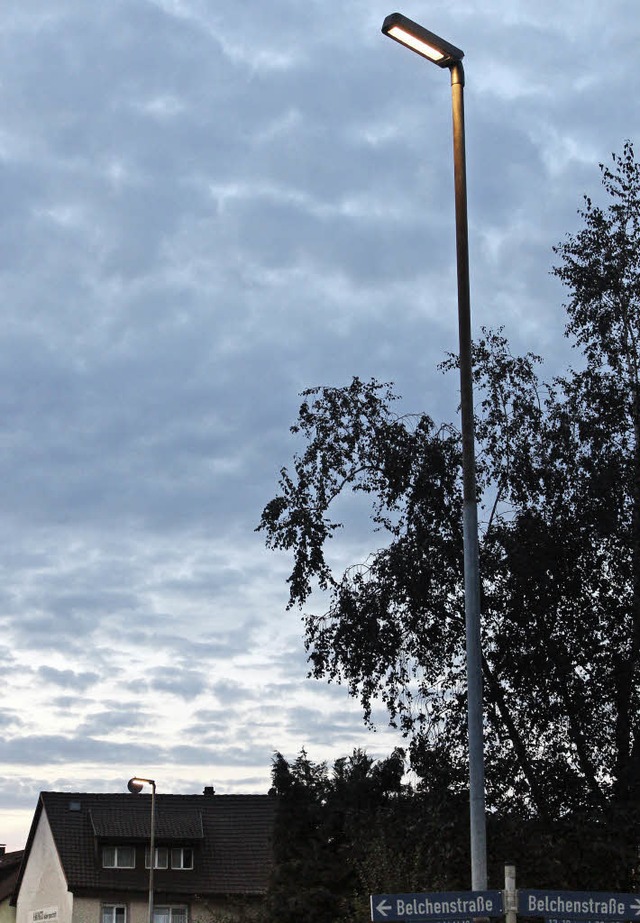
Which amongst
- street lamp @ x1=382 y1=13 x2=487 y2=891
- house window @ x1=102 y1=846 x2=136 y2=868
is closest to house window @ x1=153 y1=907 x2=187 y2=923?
house window @ x1=102 y1=846 x2=136 y2=868

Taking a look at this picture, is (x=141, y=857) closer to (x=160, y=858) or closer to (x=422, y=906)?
(x=160, y=858)

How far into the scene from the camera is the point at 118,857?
68.1m

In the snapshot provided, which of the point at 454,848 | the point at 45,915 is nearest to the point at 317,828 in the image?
the point at 454,848

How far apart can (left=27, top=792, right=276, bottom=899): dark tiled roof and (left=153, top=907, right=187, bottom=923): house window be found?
888 mm

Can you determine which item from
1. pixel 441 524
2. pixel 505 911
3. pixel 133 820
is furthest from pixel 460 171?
pixel 133 820

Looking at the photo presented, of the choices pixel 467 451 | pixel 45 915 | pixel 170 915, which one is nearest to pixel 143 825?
pixel 170 915

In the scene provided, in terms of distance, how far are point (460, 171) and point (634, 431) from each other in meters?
15.3

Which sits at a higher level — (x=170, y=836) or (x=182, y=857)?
(x=170, y=836)

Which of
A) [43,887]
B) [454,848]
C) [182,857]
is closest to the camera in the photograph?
[454,848]

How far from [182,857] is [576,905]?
59.7 metres

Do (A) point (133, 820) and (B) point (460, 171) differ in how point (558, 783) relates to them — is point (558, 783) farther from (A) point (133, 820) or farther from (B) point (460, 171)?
(A) point (133, 820)

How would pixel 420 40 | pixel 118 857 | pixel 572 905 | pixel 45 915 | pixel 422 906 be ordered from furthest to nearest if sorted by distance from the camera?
pixel 45 915, pixel 118 857, pixel 420 40, pixel 572 905, pixel 422 906

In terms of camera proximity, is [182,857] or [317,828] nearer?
[317,828]

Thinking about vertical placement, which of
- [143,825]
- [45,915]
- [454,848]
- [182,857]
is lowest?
[45,915]
